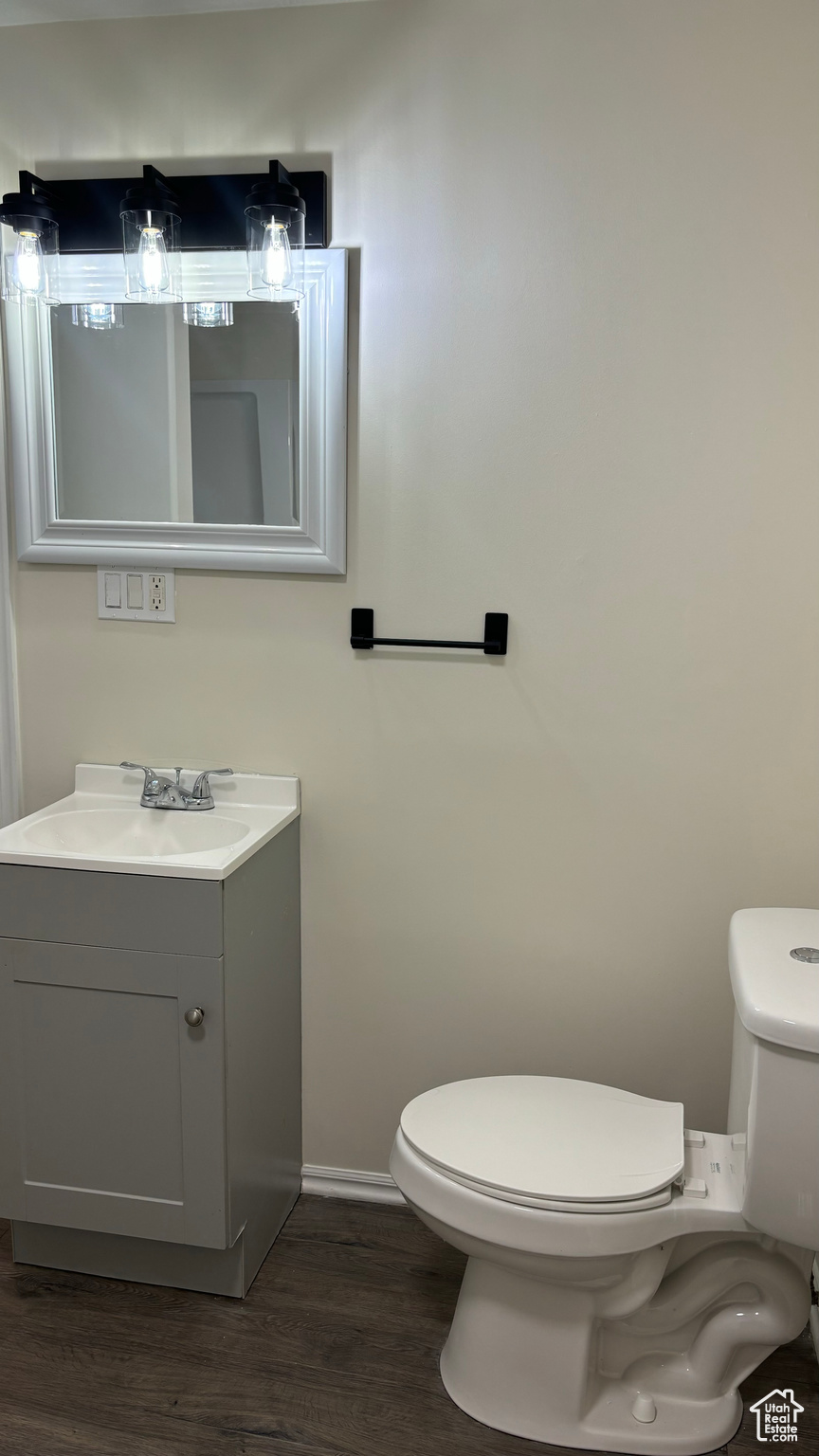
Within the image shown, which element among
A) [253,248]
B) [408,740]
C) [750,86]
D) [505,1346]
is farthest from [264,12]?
[505,1346]

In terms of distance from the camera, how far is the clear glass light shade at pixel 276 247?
1.77 metres

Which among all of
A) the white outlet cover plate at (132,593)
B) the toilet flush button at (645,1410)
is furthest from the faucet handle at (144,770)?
the toilet flush button at (645,1410)

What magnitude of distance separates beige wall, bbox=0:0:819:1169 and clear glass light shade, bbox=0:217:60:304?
184 mm

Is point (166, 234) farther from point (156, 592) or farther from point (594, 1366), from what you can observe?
point (594, 1366)

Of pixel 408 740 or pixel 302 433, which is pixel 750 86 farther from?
pixel 408 740

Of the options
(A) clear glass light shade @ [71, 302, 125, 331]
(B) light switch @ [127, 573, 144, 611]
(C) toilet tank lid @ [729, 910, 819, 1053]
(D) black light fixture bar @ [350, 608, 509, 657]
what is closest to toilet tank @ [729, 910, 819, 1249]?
(C) toilet tank lid @ [729, 910, 819, 1053]

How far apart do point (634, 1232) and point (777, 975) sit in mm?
420

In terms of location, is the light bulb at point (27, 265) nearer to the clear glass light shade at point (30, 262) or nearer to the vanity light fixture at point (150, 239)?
the clear glass light shade at point (30, 262)

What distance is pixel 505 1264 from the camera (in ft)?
4.88

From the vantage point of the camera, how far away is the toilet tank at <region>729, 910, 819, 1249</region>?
1.35 meters

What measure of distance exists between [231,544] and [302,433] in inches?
10.0

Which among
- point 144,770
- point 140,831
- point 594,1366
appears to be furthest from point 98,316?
point 594,1366

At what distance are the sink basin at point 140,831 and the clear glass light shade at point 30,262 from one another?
986mm

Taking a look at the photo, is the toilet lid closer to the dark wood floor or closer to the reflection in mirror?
the dark wood floor
